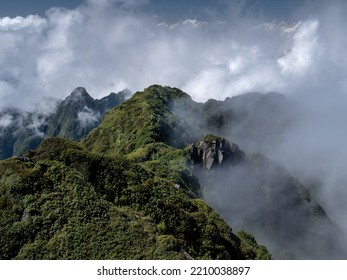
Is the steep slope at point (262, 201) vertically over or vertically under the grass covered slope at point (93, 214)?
over

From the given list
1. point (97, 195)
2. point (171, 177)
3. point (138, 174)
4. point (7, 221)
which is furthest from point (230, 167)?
point (7, 221)

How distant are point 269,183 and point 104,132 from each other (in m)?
75.4

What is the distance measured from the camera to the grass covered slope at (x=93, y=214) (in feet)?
169

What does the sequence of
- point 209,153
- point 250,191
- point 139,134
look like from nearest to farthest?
point 209,153
point 250,191
point 139,134

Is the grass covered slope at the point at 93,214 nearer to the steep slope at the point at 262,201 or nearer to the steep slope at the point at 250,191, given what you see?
the steep slope at the point at 250,191

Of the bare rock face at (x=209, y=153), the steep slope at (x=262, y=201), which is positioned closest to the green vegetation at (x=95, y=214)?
the steep slope at (x=262, y=201)

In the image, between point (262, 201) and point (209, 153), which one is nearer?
point (209, 153)

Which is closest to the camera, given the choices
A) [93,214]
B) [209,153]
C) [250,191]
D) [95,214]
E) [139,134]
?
[93,214]

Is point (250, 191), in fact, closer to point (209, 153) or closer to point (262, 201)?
point (262, 201)

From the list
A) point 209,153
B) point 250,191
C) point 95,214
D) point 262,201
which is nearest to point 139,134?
point 209,153

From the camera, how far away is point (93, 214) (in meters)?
56.5

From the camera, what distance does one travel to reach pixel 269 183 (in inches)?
6821

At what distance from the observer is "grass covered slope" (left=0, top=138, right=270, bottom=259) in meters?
51.6

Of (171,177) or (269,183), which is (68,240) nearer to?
(171,177)
